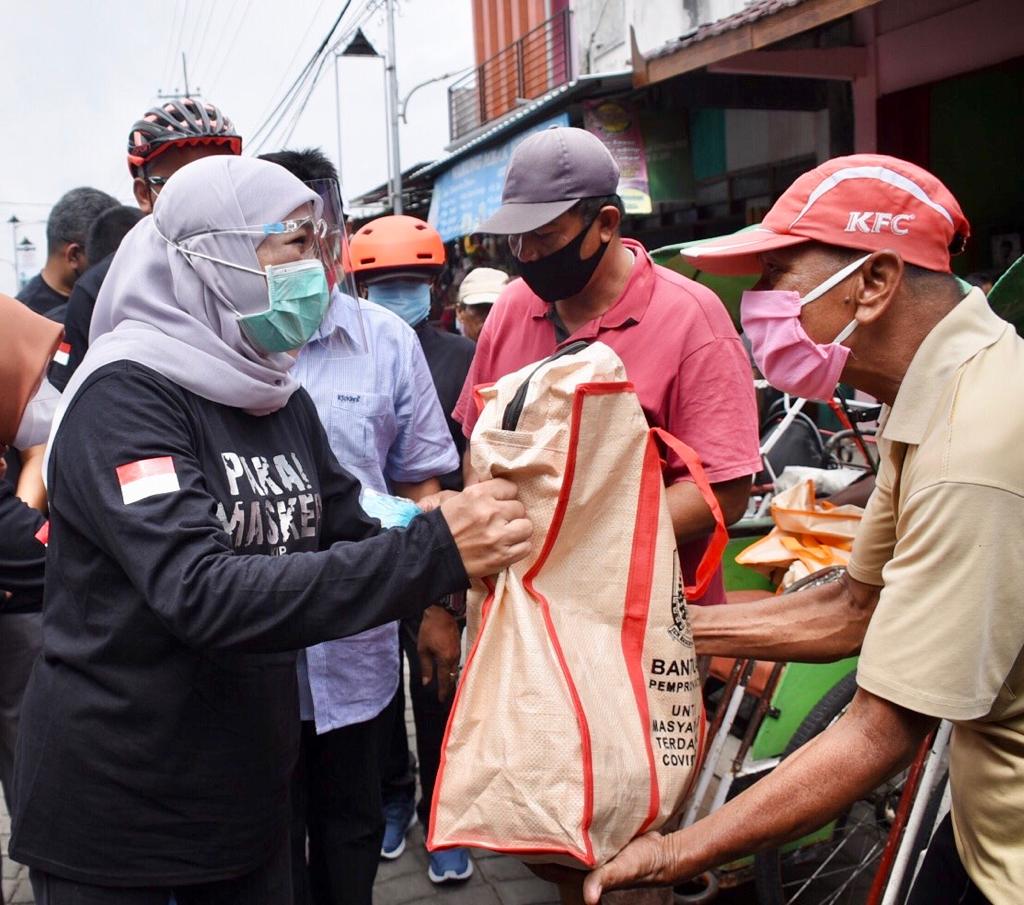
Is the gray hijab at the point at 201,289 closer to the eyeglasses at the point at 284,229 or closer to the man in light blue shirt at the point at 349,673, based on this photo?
the eyeglasses at the point at 284,229

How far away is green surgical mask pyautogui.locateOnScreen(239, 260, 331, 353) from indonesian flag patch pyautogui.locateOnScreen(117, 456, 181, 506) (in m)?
0.43

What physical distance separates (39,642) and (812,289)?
2574mm

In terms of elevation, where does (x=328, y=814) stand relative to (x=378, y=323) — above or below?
below

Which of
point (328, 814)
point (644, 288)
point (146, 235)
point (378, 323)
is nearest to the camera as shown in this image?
point (146, 235)

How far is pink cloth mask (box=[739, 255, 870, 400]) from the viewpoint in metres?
1.96

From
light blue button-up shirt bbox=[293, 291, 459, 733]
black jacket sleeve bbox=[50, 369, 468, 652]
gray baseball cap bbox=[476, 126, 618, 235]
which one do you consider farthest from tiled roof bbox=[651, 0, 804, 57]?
black jacket sleeve bbox=[50, 369, 468, 652]

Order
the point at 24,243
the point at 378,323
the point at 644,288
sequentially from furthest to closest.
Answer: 1. the point at 24,243
2. the point at 378,323
3. the point at 644,288

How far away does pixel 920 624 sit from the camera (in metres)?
1.59

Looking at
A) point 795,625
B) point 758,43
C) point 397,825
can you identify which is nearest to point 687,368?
point 795,625

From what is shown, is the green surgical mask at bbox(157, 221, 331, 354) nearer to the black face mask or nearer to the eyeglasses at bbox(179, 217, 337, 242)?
the eyeglasses at bbox(179, 217, 337, 242)

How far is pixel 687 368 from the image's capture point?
8.79ft

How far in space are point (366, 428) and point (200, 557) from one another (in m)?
1.37

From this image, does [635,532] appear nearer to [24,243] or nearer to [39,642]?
[39,642]

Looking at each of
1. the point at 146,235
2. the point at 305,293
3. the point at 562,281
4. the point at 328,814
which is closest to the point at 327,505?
the point at 305,293
